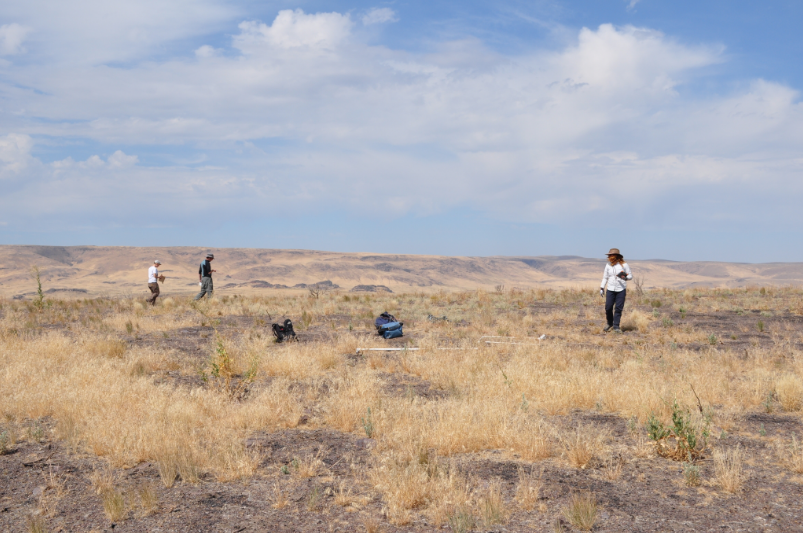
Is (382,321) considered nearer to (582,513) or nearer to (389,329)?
(389,329)

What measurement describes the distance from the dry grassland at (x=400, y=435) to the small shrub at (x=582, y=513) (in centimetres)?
2

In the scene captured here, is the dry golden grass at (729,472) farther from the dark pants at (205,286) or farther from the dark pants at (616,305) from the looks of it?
the dark pants at (205,286)

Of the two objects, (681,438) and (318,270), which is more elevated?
(681,438)

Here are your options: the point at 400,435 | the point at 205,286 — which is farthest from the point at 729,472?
the point at 205,286

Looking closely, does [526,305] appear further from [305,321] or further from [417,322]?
[305,321]

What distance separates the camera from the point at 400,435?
5508 millimetres

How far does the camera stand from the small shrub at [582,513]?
3703 mm

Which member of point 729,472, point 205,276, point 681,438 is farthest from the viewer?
point 205,276

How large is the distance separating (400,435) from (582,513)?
7.20 feet

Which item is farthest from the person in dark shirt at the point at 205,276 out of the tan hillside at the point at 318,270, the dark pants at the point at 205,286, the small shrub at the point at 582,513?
the tan hillside at the point at 318,270

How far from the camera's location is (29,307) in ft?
63.1

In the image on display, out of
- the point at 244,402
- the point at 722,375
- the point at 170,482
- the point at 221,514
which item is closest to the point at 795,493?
the point at 722,375

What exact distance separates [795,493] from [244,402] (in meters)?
6.07

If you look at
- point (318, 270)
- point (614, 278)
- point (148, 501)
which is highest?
point (614, 278)
